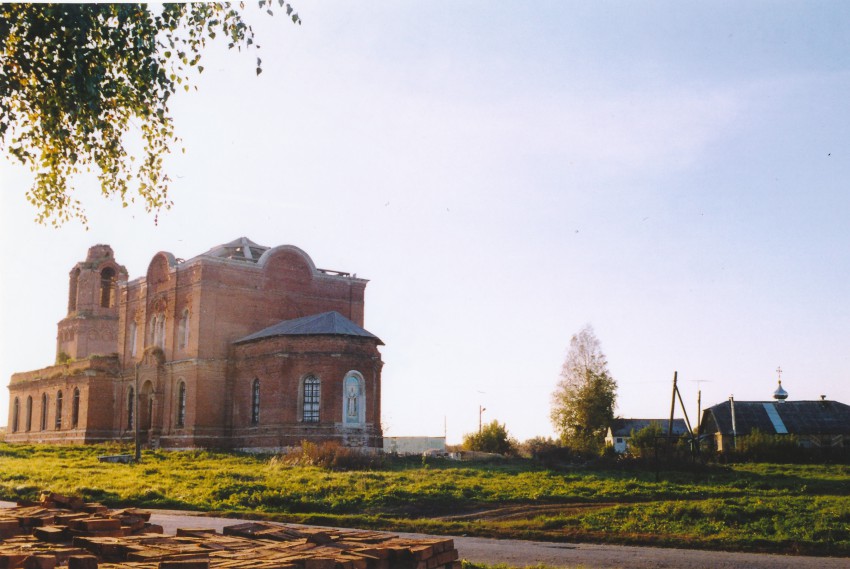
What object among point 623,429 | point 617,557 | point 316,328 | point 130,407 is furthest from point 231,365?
point 623,429

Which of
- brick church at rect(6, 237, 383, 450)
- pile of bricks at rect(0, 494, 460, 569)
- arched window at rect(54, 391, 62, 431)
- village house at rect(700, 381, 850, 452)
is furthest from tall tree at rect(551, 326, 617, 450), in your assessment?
pile of bricks at rect(0, 494, 460, 569)

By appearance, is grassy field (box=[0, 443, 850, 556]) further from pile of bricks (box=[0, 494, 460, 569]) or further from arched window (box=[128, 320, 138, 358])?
arched window (box=[128, 320, 138, 358])

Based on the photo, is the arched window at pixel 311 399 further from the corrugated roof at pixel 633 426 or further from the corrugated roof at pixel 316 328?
the corrugated roof at pixel 633 426

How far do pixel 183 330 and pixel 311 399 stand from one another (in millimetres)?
7848

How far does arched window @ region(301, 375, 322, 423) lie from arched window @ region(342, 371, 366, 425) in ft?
3.66

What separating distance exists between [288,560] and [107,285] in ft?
173

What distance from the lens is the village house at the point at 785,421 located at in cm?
4381

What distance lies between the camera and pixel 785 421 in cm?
4475

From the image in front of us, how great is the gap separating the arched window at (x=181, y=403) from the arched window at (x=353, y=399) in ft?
26.1

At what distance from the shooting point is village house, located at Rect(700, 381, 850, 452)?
4381 centimetres

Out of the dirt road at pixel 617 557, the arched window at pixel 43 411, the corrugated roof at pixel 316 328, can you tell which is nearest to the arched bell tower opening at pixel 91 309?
the arched window at pixel 43 411

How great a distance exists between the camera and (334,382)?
31547mm

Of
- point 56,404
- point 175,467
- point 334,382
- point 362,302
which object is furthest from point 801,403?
point 56,404

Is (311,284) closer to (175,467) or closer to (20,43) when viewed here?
(175,467)
